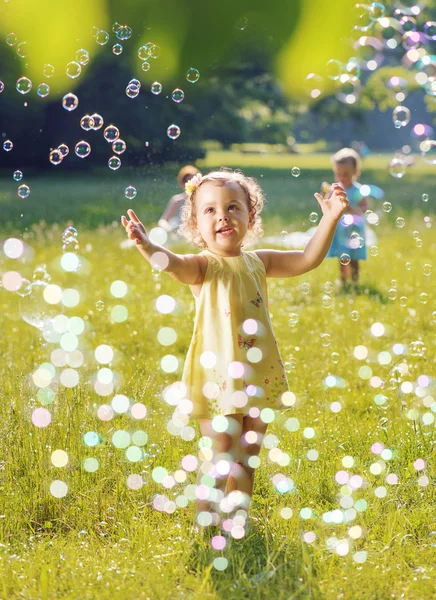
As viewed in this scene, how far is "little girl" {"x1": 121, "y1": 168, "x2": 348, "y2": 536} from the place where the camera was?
2.72 m

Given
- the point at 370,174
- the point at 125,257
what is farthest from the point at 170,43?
the point at 370,174

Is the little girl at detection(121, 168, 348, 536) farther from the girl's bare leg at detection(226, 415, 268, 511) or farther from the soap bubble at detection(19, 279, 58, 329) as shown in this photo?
the soap bubble at detection(19, 279, 58, 329)

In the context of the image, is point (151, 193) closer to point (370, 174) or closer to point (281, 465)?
point (370, 174)

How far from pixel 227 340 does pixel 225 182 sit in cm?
55

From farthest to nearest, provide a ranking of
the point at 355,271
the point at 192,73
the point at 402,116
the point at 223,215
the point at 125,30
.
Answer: the point at 355,271, the point at 402,116, the point at 223,215, the point at 192,73, the point at 125,30

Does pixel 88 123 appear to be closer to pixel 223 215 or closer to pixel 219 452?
pixel 223 215

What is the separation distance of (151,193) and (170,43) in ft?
54.8

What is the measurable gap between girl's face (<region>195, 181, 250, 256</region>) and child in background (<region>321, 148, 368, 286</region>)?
4.04 meters

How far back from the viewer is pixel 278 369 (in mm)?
2801

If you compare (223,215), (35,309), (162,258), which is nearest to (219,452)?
(162,258)

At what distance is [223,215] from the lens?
Result: 282 cm

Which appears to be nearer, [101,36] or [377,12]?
[101,36]

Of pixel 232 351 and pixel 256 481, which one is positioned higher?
pixel 232 351

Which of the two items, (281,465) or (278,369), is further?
(281,465)
